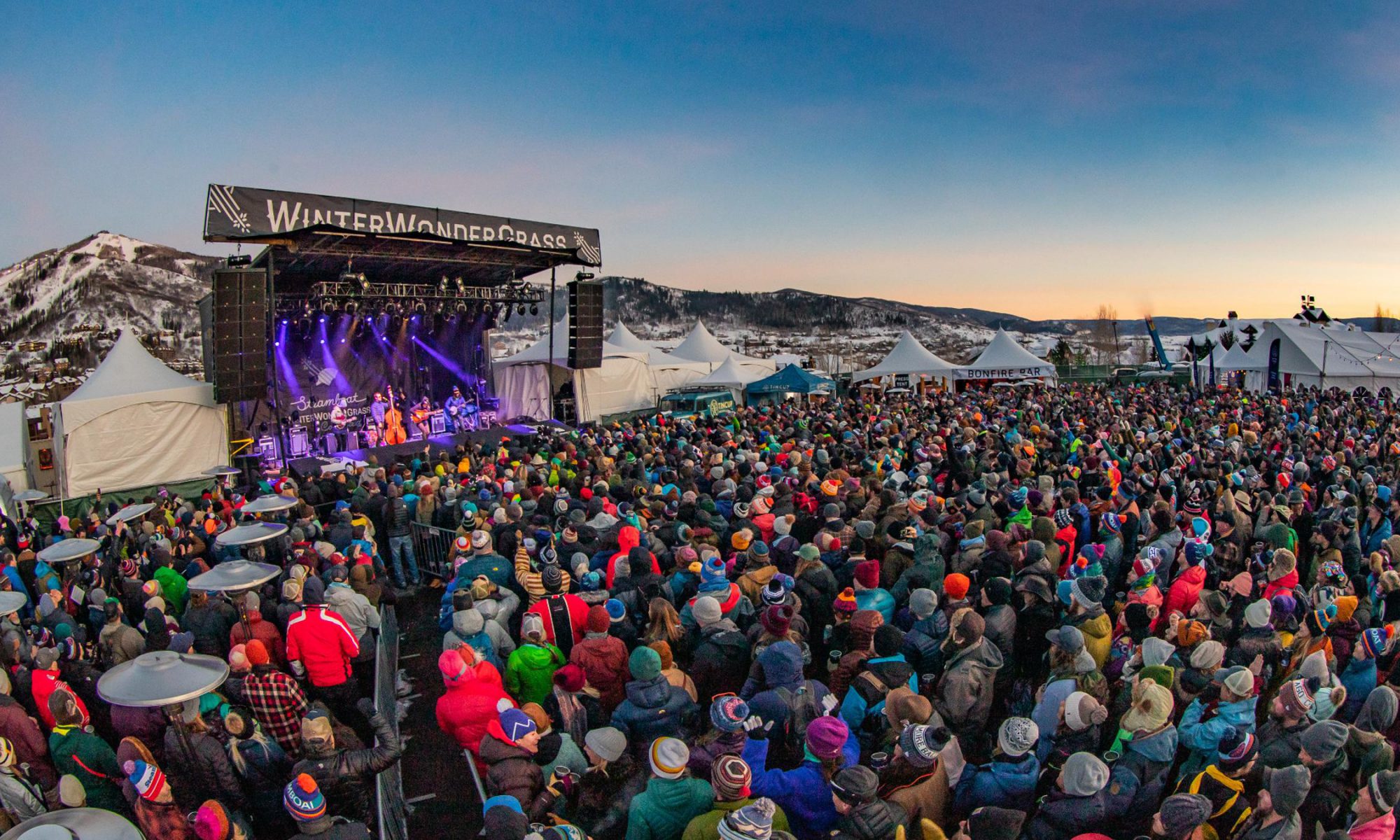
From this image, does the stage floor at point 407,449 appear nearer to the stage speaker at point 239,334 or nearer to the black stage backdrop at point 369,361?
the black stage backdrop at point 369,361

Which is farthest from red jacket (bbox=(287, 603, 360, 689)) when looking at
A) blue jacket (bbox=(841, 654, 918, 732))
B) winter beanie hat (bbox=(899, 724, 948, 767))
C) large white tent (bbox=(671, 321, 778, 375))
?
large white tent (bbox=(671, 321, 778, 375))

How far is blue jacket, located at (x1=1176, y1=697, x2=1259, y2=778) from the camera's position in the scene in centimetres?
279

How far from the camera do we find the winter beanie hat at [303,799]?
8.71 ft

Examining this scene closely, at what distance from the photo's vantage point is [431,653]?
6.48 metres

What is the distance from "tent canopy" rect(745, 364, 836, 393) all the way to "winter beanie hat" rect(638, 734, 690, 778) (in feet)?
60.4

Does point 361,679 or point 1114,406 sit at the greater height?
point 1114,406

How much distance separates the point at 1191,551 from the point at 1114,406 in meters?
10.6

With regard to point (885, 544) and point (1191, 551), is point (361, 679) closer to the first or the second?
point (885, 544)

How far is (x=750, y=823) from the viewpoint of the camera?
2.22 metres

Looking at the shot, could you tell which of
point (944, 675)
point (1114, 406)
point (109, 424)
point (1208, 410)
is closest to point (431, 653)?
point (944, 675)

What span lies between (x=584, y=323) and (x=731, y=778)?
1722 centimetres

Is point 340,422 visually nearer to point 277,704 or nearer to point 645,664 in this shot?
point 277,704

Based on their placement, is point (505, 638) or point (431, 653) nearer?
point (505, 638)

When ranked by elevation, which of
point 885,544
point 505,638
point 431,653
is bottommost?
point 431,653
